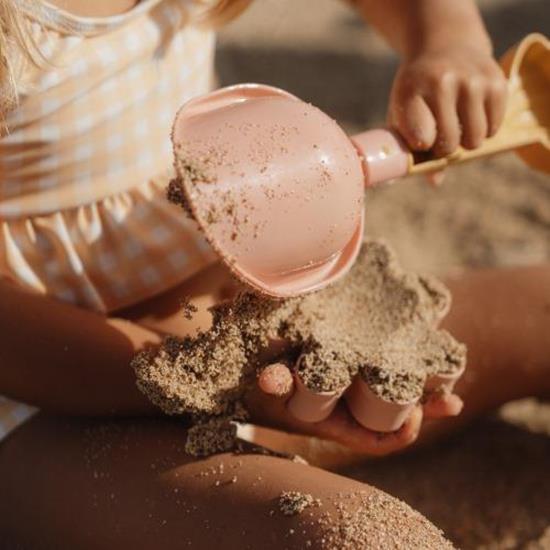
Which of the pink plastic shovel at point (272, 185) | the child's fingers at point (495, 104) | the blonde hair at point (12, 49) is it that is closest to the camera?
the pink plastic shovel at point (272, 185)

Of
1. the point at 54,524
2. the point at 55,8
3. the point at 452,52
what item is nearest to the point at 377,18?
the point at 452,52

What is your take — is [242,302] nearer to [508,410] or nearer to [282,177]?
[282,177]

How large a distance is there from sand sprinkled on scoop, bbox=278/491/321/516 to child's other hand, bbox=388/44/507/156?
1.03 ft

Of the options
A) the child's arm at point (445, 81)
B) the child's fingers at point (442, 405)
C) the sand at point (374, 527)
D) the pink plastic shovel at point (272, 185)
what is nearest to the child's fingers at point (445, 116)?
the child's arm at point (445, 81)

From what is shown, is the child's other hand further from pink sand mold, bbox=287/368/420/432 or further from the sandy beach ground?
the sandy beach ground

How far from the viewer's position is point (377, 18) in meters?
1.07

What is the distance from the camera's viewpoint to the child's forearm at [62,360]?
0.82m

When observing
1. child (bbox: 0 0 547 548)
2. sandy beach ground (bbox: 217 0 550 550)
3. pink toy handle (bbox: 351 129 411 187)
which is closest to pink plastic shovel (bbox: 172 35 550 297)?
pink toy handle (bbox: 351 129 411 187)

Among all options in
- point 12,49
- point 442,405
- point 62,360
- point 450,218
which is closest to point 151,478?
point 62,360

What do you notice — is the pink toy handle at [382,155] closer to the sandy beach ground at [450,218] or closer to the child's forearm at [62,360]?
the child's forearm at [62,360]

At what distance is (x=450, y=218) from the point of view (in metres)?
1.44

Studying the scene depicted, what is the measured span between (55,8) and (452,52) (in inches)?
14.8

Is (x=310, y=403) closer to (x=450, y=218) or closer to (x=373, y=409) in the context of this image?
(x=373, y=409)

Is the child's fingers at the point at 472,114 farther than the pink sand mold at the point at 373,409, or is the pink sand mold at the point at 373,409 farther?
the child's fingers at the point at 472,114
